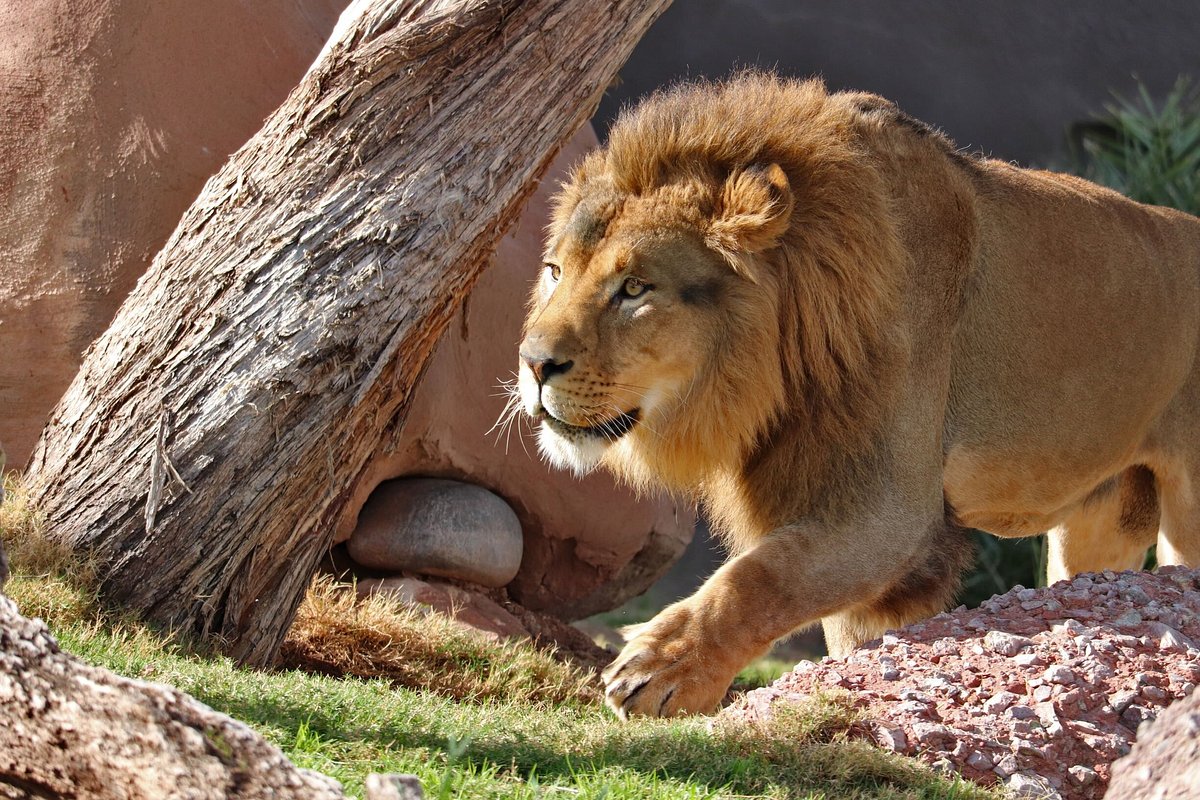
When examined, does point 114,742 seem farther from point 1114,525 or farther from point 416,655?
point 1114,525

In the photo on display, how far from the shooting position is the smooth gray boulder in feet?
21.4

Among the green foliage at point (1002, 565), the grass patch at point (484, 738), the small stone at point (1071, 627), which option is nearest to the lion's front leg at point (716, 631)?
the grass patch at point (484, 738)

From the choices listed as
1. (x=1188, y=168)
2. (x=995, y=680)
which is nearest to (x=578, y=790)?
(x=995, y=680)

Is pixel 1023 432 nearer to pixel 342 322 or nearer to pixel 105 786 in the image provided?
pixel 342 322

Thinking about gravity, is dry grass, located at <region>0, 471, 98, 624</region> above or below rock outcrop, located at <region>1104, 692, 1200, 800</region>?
below

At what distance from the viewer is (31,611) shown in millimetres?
4199

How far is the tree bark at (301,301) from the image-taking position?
14.3 ft

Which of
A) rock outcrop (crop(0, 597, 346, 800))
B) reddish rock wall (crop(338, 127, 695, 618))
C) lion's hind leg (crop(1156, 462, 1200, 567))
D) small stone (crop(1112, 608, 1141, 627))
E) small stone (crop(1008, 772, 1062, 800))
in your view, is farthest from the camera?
reddish rock wall (crop(338, 127, 695, 618))

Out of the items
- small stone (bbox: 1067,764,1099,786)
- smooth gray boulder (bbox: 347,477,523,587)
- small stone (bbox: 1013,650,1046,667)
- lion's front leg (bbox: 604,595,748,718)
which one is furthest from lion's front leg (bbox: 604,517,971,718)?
smooth gray boulder (bbox: 347,477,523,587)

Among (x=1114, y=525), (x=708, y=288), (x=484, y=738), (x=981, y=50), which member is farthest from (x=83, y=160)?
(x=981, y=50)

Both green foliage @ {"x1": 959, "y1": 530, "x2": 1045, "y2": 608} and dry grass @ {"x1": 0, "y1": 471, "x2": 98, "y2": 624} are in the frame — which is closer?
dry grass @ {"x1": 0, "y1": 471, "x2": 98, "y2": 624}

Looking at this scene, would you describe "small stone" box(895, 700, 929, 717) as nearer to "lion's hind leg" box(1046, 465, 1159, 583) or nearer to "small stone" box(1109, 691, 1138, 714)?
"small stone" box(1109, 691, 1138, 714)

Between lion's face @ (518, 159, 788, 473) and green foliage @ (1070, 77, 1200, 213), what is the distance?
7455 mm

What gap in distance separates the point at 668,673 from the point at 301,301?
1.71 metres
